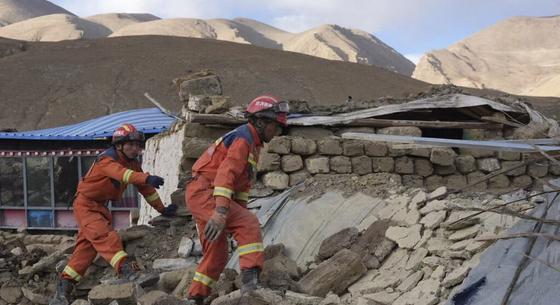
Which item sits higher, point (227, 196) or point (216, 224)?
point (227, 196)

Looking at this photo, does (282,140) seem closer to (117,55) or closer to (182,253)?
(182,253)

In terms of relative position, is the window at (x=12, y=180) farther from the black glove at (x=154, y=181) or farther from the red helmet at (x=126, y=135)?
the black glove at (x=154, y=181)

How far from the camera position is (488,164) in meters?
7.44

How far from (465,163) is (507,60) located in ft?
204

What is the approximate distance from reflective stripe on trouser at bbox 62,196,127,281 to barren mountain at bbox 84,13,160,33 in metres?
86.7

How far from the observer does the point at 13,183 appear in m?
15.3

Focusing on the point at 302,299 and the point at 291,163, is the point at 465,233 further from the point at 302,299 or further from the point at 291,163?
the point at 291,163

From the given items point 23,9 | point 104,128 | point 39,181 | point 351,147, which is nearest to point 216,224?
point 351,147

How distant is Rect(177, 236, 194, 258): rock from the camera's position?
6.04 metres

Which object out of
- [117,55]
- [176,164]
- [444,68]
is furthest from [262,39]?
[176,164]

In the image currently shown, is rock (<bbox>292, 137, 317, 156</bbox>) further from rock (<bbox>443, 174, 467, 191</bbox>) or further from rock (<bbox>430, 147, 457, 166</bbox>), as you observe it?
rock (<bbox>443, 174, 467, 191</bbox>)

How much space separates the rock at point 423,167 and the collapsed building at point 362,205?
0.01 meters

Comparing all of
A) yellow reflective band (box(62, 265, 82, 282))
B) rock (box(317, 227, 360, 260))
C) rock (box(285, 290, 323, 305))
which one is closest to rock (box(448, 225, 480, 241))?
rock (box(317, 227, 360, 260))

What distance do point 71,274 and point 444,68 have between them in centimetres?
5548
